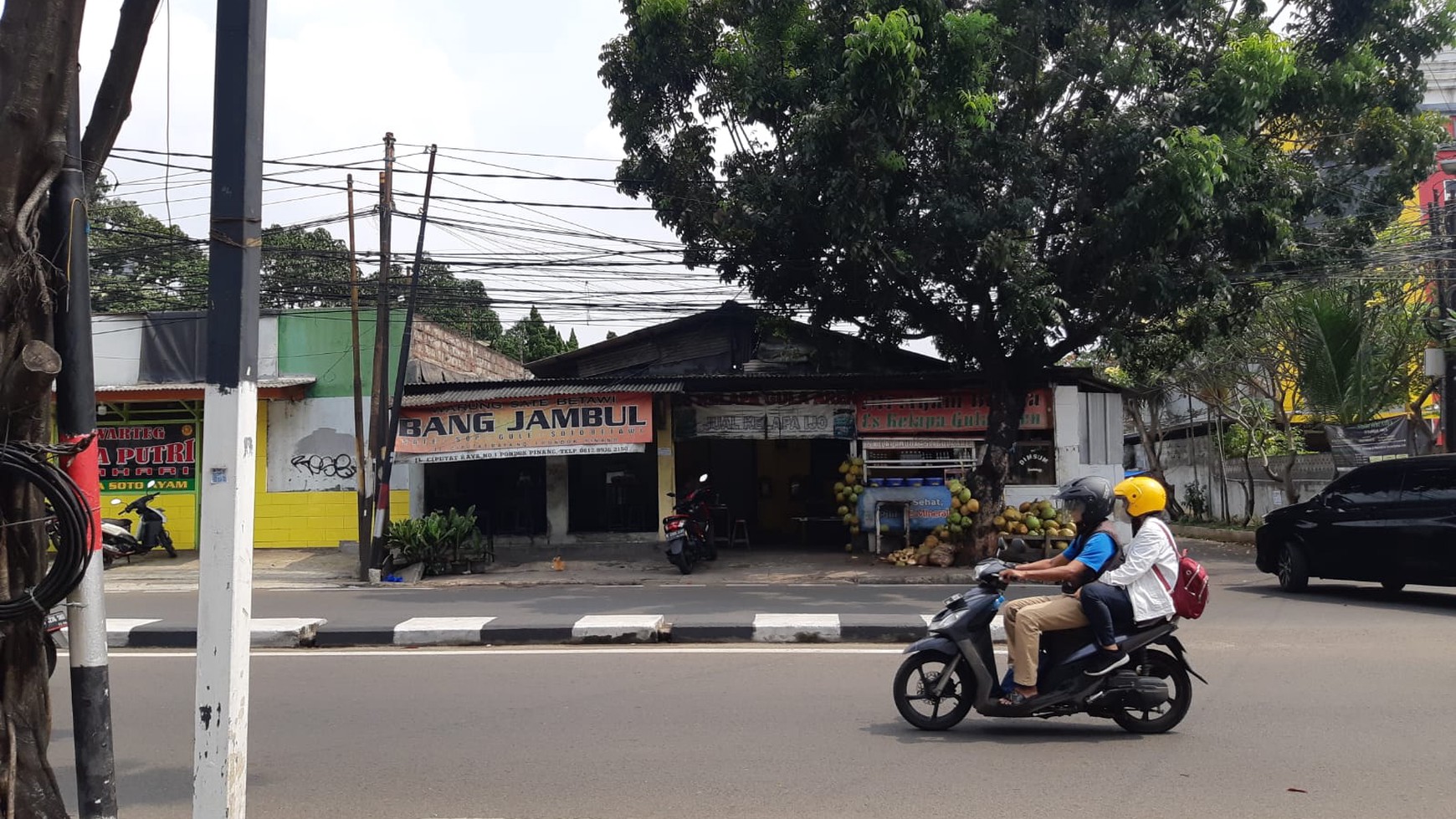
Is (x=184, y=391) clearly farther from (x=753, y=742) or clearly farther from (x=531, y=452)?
(x=753, y=742)

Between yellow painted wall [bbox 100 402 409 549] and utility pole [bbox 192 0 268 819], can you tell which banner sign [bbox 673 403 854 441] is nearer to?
yellow painted wall [bbox 100 402 409 549]

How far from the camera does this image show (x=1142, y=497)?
5762 mm

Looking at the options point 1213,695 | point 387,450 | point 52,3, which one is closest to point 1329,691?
point 1213,695

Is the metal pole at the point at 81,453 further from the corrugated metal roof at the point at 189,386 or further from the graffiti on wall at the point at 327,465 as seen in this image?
the graffiti on wall at the point at 327,465

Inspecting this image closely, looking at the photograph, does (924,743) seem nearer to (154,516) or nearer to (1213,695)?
(1213,695)

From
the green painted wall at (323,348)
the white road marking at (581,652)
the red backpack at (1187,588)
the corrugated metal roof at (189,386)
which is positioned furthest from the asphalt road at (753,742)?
the green painted wall at (323,348)

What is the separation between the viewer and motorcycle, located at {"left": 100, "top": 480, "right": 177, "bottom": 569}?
47.4ft

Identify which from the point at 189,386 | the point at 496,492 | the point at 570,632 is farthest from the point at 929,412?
the point at 189,386

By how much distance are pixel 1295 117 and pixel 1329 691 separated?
9.92 metres

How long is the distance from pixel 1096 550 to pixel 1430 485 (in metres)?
7.32

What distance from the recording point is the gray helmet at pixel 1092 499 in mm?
5898

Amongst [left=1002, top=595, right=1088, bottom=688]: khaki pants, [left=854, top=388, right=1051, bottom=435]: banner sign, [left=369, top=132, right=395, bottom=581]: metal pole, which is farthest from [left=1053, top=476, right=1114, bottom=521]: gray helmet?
[left=369, top=132, right=395, bottom=581]: metal pole

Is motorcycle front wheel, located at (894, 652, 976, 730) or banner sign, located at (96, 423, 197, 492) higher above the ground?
banner sign, located at (96, 423, 197, 492)

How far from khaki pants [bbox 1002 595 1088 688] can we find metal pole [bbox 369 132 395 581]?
11.7 metres
